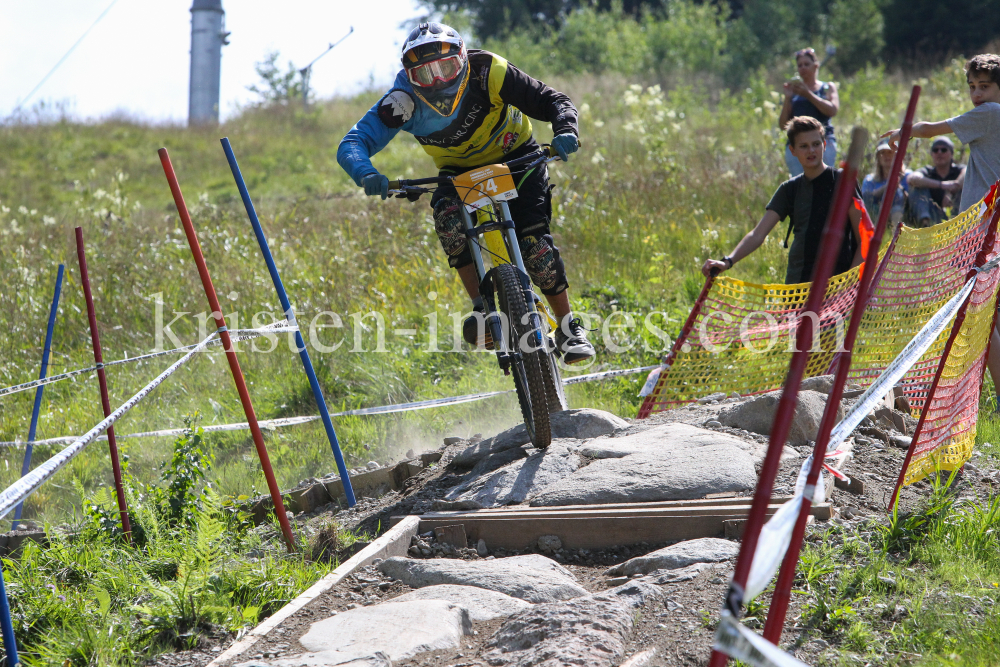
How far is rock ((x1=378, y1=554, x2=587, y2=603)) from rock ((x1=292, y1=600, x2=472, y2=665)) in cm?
28

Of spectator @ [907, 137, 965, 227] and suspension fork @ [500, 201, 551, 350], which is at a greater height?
spectator @ [907, 137, 965, 227]

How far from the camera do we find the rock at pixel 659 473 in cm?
393

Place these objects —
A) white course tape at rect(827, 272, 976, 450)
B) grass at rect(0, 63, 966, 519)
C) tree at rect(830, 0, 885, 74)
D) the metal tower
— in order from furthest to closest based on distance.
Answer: tree at rect(830, 0, 885, 74) → the metal tower → grass at rect(0, 63, 966, 519) → white course tape at rect(827, 272, 976, 450)

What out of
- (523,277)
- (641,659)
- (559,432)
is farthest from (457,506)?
(641,659)

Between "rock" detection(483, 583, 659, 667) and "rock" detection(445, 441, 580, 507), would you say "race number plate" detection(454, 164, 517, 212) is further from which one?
"rock" detection(483, 583, 659, 667)

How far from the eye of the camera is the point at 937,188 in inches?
316

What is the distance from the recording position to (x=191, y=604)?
10.5 ft

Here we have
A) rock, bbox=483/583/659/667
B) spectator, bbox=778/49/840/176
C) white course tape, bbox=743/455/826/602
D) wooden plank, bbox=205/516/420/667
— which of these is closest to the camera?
white course tape, bbox=743/455/826/602

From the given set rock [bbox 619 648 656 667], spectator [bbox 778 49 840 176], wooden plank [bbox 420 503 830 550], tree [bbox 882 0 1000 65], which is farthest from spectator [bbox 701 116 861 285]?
tree [bbox 882 0 1000 65]

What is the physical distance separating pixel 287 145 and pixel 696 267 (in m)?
16.4

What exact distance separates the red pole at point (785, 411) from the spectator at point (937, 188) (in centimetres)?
723

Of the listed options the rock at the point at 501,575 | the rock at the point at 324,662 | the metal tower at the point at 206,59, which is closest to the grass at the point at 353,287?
the rock at the point at 501,575

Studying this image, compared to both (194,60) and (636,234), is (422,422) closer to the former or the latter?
(636,234)

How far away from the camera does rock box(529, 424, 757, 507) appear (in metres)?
3.93
